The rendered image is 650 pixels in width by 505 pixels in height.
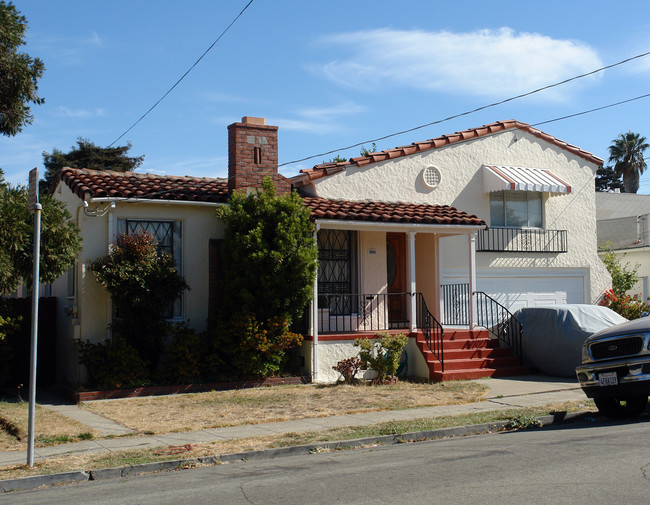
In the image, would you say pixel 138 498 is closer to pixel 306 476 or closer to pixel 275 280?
pixel 306 476

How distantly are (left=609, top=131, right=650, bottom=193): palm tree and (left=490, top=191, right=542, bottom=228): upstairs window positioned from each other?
115ft

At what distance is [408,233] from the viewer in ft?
53.4

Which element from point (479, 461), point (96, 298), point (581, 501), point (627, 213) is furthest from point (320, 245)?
point (627, 213)

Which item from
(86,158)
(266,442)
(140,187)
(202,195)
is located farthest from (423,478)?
(86,158)

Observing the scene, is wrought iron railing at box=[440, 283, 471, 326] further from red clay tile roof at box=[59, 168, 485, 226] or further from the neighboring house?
the neighboring house

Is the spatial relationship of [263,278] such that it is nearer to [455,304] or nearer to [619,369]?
[455,304]

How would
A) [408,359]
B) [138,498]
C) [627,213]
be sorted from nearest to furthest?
[138,498] < [408,359] < [627,213]

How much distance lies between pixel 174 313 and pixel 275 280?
2.37 m

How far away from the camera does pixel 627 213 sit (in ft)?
121

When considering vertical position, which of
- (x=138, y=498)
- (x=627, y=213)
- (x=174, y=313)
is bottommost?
(x=138, y=498)

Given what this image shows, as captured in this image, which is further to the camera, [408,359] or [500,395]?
[408,359]

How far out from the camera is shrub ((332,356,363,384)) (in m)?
14.5

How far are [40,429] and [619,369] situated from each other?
8.13 metres

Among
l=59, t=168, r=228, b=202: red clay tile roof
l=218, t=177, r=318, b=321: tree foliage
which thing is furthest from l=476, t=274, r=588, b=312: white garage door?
l=59, t=168, r=228, b=202: red clay tile roof
